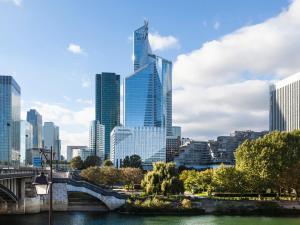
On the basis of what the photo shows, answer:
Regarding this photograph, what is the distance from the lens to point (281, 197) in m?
89.4

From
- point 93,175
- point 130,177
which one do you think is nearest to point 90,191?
point 93,175

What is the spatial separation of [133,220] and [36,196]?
66.9 ft

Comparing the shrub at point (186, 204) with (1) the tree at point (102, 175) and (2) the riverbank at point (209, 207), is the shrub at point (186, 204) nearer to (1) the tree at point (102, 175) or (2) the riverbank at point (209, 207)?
(2) the riverbank at point (209, 207)

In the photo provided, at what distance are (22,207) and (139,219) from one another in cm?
2129

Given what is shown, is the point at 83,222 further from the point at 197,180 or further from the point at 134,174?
the point at 134,174

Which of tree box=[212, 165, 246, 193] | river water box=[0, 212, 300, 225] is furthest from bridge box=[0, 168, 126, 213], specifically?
tree box=[212, 165, 246, 193]

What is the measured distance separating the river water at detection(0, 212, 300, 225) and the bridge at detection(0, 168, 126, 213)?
3102 millimetres

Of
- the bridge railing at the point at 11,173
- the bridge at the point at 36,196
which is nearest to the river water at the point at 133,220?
the bridge at the point at 36,196

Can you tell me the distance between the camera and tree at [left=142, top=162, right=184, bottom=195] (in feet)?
281

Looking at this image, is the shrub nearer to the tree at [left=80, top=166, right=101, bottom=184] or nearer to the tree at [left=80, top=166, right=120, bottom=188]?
the tree at [left=80, top=166, right=120, bottom=188]

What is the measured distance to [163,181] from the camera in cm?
8656

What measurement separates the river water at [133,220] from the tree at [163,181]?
1387 centimetres

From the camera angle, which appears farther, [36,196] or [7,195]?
[36,196]

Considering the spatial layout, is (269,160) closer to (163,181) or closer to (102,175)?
(163,181)
